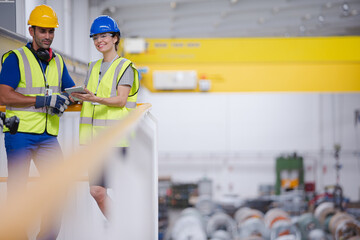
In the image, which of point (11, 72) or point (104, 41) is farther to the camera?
point (104, 41)

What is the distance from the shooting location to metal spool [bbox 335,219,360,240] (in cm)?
916

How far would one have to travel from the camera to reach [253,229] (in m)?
9.63

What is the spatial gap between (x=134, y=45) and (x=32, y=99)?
568 centimetres

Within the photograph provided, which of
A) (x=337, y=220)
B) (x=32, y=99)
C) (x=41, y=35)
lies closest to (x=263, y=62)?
(x=337, y=220)

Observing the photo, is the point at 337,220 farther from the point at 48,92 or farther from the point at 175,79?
the point at 48,92

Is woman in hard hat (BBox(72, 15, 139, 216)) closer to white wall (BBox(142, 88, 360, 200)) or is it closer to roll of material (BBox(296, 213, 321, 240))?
roll of material (BBox(296, 213, 321, 240))

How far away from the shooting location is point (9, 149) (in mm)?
2568

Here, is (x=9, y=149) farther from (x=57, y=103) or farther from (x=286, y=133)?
(x=286, y=133)

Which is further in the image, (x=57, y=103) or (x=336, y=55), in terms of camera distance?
(x=336, y=55)

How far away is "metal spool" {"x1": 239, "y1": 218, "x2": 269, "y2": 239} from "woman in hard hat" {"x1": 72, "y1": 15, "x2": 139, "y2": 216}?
24.5 ft

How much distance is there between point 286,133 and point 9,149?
13615 mm

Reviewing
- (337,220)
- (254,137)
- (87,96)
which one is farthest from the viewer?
(254,137)

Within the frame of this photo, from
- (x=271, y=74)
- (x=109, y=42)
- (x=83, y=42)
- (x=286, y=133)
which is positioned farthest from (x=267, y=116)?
(x=109, y=42)

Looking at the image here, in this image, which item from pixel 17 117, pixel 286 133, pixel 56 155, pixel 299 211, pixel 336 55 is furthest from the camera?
pixel 286 133
